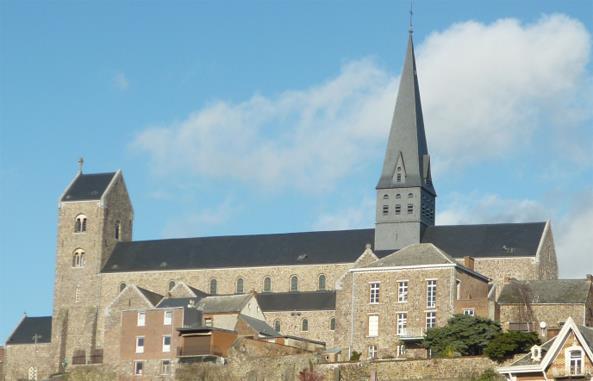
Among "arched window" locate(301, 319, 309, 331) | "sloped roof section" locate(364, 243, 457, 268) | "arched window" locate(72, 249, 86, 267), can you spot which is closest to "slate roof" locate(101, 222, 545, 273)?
"arched window" locate(72, 249, 86, 267)

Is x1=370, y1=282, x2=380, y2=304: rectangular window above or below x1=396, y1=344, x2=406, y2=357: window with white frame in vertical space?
above

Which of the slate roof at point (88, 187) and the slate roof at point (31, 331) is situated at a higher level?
the slate roof at point (88, 187)

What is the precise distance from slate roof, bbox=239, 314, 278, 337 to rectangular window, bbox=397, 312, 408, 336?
838cm

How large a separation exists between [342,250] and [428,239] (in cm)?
561

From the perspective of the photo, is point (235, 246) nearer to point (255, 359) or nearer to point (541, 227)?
point (541, 227)

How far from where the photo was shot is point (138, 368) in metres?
74.6

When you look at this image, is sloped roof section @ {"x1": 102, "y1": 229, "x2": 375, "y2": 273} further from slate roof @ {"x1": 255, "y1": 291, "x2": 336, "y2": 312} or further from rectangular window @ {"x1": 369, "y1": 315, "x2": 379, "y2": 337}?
rectangular window @ {"x1": 369, "y1": 315, "x2": 379, "y2": 337}

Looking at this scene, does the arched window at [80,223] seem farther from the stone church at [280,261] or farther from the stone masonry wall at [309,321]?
the stone masonry wall at [309,321]

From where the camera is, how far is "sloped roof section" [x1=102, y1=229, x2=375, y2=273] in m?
93.1

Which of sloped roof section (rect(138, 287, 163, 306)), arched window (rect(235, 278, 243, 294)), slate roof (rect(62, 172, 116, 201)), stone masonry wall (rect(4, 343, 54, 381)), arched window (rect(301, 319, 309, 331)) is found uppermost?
slate roof (rect(62, 172, 116, 201))

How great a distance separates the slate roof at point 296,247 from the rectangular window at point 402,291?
1446cm

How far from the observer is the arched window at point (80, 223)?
100812 mm

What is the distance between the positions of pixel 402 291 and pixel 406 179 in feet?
68.8

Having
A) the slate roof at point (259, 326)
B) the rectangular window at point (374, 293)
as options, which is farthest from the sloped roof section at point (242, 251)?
the rectangular window at point (374, 293)
